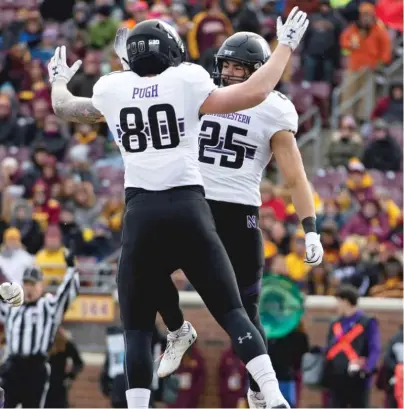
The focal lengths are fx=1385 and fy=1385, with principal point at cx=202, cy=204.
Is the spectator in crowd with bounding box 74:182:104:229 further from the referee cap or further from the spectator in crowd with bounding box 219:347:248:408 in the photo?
the referee cap

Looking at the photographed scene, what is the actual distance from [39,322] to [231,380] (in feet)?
7.87

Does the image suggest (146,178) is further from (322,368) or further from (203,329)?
(203,329)

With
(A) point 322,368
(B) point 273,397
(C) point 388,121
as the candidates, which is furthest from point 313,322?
(B) point 273,397

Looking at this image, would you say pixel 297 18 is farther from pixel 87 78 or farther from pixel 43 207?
pixel 87 78

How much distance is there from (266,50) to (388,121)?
9.20m

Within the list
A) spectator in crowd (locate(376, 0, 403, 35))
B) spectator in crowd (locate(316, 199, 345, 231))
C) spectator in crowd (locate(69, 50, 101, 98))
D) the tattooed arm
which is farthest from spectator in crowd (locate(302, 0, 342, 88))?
the tattooed arm

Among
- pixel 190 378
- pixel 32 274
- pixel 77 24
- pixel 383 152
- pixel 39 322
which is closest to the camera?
pixel 32 274

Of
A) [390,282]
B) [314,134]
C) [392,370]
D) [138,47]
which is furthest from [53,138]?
[138,47]

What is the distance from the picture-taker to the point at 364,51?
17438 millimetres

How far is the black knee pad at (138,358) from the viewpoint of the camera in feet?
23.1

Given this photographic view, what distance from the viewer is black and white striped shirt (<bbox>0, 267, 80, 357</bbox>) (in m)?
12.2

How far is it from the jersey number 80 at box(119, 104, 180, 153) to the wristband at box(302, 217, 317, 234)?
4.24 feet

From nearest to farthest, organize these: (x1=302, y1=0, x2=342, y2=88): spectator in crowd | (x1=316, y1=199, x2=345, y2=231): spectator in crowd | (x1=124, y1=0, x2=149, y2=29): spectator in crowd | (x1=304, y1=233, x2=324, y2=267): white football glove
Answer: (x1=304, y1=233, x2=324, y2=267): white football glove
(x1=316, y1=199, x2=345, y2=231): spectator in crowd
(x1=302, y1=0, x2=342, y2=88): spectator in crowd
(x1=124, y1=0, x2=149, y2=29): spectator in crowd

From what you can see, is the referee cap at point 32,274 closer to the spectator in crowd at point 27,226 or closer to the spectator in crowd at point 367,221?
the spectator in crowd at point 27,226
